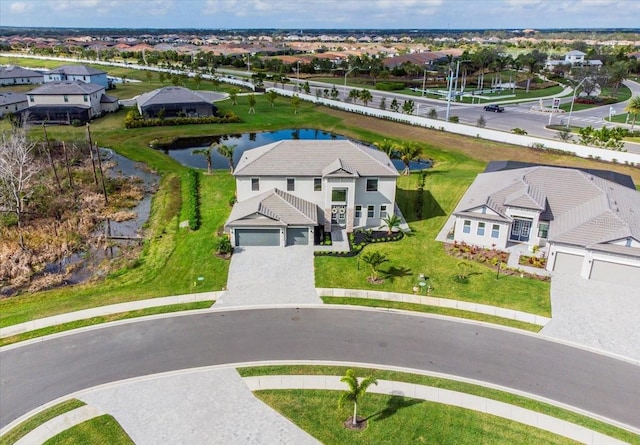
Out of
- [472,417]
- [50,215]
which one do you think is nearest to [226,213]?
[50,215]

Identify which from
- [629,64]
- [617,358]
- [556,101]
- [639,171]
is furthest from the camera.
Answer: [629,64]

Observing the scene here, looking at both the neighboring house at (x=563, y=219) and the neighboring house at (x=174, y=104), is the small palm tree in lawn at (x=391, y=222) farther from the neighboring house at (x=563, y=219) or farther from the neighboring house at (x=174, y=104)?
the neighboring house at (x=174, y=104)

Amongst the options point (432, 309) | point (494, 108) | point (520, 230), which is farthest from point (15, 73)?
point (432, 309)

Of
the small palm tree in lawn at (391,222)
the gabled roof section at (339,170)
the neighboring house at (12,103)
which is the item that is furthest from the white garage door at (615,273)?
the neighboring house at (12,103)

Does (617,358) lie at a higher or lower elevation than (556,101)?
lower

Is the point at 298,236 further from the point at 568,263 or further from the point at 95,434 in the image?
the point at 95,434

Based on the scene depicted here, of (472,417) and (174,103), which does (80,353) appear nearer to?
(472,417)
